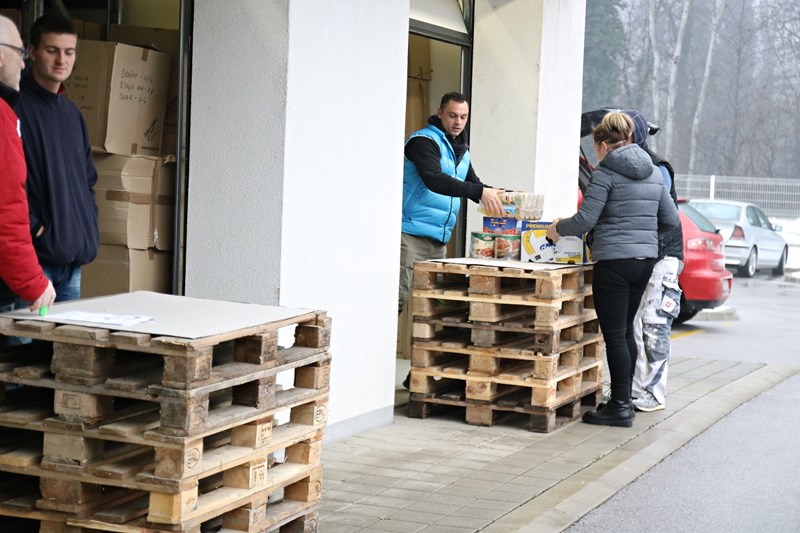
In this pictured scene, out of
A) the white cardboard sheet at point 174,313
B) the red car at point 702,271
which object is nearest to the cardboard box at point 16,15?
the white cardboard sheet at point 174,313

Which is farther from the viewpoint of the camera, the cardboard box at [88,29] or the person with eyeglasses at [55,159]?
the cardboard box at [88,29]

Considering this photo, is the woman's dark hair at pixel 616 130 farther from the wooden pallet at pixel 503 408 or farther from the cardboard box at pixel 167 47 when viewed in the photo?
the cardboard box at pixel 167 47

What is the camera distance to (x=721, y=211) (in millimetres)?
26703

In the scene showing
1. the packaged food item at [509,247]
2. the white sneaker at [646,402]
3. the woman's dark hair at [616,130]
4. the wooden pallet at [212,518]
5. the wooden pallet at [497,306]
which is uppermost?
the woman's dark hair at [616,130]

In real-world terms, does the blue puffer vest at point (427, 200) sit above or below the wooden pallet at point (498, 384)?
above

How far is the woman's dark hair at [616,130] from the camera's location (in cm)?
840

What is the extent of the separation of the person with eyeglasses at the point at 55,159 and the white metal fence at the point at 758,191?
34.1m

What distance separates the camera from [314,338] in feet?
17.4

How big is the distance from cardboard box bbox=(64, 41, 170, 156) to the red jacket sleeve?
2505 millimetres

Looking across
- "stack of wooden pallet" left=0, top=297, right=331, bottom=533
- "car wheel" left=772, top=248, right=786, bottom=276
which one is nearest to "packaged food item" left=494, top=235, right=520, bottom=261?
"stack of wooden pallet" left=0, top=297, right=331, bottom=533

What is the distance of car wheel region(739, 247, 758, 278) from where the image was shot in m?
26.5

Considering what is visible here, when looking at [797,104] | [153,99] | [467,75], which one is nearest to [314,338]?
[153,99]

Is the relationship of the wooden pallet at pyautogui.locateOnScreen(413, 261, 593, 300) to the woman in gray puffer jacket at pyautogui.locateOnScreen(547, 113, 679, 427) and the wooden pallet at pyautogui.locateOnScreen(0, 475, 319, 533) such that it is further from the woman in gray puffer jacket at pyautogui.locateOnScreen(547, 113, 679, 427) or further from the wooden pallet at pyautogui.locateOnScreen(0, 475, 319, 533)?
the wooden pallet at pyautogui.locateOnScreen(0, 475, 319, 533)

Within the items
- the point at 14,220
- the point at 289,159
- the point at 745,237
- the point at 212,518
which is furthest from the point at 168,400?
the point at 745,237
